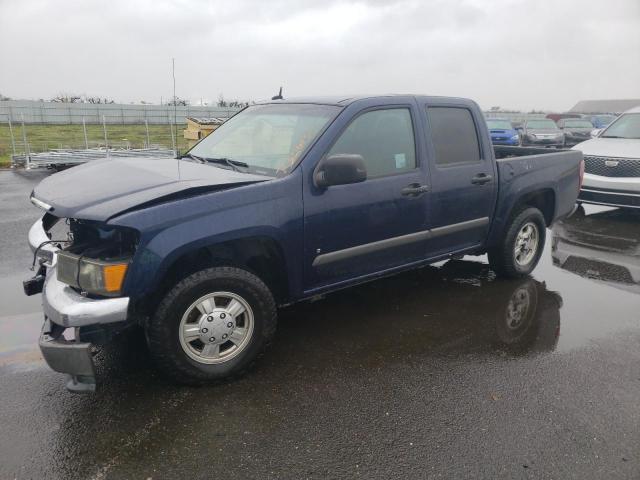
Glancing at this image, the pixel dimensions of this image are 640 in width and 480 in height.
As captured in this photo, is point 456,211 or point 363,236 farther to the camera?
point 456,211

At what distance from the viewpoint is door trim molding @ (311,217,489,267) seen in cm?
366

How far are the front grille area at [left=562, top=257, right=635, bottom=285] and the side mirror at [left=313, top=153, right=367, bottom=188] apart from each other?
11.6 ft

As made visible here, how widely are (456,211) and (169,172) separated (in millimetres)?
2436

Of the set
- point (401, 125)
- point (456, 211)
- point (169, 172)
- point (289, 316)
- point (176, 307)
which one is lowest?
point (289, 316)

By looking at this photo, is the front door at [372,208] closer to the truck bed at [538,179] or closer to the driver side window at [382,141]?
the driver side window at [382,141]

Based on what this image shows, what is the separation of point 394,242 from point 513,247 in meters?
1.76

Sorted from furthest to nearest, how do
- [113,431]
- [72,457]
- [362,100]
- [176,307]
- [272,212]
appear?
[362,100]
[272,212]
[176,307]
[113,431]
[72,457]

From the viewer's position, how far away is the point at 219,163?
406 centimetres

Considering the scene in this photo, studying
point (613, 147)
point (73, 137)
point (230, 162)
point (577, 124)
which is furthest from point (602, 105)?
point (230, 162)

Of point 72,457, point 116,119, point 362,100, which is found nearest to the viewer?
point 72,457

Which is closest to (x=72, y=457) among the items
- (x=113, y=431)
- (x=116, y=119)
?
(x=113, y=431)

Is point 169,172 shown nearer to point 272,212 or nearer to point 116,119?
point 272,212

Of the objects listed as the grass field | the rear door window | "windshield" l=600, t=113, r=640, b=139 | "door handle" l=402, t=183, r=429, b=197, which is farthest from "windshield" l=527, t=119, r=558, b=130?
"door handle" l=402, t=183, r=429, b=197

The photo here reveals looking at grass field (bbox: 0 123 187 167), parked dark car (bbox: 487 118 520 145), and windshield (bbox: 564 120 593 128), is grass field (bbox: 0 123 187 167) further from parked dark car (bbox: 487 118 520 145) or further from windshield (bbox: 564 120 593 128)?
windshield (bbox: 564 120 593 128)
